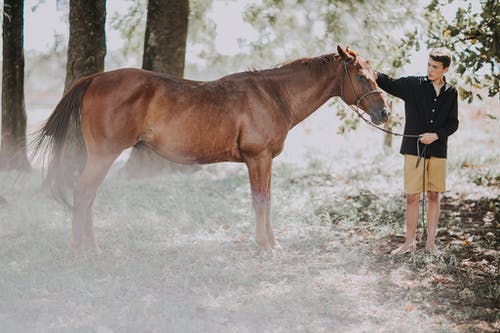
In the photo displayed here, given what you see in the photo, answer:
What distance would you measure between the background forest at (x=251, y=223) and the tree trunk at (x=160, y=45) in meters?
0.03

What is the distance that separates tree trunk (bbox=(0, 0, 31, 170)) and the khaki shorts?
21.0ft

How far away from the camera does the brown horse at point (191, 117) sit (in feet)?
16.8

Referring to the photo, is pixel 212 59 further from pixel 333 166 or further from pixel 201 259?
pixel 201 259

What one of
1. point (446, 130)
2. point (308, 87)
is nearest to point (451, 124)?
point (446, 130)

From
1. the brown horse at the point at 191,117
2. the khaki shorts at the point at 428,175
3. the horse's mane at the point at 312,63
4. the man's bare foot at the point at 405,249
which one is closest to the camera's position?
the brown horse at the point at 191,117

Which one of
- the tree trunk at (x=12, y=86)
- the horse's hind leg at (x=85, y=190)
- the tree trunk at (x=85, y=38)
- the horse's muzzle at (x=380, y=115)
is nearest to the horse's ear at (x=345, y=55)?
the horse's muzzle at (x=380, y=115)

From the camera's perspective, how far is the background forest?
4.08 metres

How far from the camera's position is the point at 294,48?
11625mm

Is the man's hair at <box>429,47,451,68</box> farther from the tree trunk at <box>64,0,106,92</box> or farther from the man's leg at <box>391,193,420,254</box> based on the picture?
the tree trunk at <box>64,0,106,92</box>

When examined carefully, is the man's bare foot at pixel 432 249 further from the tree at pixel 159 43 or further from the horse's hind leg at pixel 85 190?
the tree at pixel 159 43

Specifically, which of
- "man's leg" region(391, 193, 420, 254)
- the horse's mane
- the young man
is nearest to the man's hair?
the young man

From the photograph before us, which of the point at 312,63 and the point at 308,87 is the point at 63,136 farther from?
the point at 312,63

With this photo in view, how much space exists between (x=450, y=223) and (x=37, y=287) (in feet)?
17.3

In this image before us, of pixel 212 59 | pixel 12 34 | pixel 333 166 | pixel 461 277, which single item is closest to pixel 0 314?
pixel 461 277
